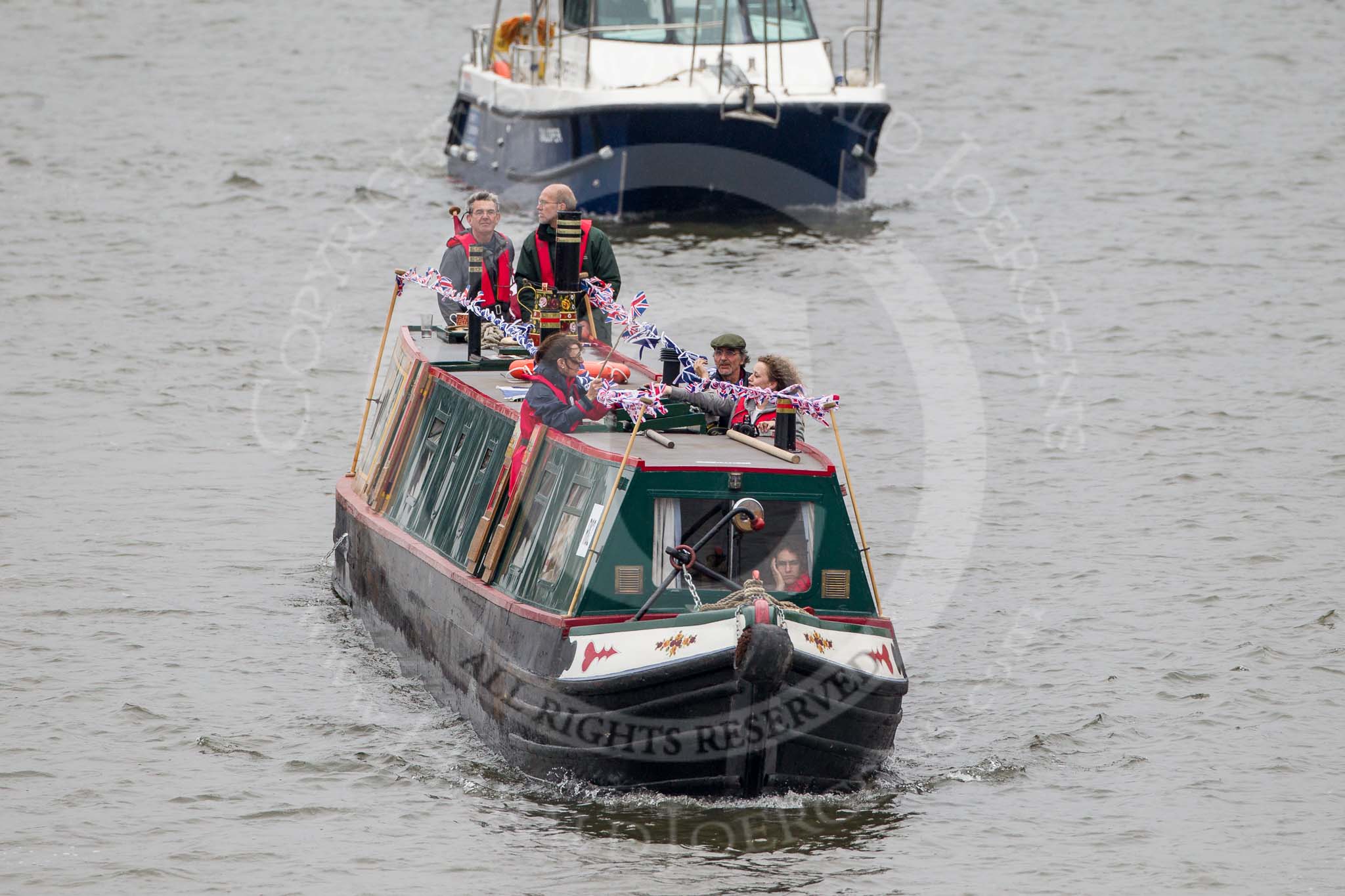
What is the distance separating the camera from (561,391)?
14.0m

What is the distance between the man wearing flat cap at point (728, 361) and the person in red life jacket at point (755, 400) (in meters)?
0.10

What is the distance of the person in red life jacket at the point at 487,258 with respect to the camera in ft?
56.3

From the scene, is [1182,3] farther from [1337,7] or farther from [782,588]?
[782,588]

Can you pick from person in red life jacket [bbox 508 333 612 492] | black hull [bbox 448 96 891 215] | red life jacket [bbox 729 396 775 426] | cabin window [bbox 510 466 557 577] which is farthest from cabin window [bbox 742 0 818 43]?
cabin window [bbox 510 466 557 577]

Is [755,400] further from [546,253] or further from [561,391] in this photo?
[546,253]

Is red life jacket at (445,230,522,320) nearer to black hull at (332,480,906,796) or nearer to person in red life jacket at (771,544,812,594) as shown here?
black hull at (332,480,906,796)

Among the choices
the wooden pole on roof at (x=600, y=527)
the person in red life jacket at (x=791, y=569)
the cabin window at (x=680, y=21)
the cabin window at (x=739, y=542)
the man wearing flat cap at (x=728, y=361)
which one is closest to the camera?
the wooden pole on roof at (x=600, y=527)

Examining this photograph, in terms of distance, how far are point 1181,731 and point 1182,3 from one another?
38.1 metres

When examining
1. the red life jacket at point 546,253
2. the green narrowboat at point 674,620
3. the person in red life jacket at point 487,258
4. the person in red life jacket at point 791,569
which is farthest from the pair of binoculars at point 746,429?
the person in red life jacket at point 487,258

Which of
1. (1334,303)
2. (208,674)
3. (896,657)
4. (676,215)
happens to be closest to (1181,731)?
(896,657)

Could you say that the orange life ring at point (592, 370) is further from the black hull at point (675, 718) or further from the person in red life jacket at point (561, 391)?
the black hull at point (675, 718)

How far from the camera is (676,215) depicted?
31344mm

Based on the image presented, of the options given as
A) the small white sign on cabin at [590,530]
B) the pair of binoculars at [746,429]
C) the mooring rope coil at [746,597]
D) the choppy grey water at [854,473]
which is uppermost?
the pair of binoculars at [746,429]

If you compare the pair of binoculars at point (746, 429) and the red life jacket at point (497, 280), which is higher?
the red life jacket at point (497, 280)
